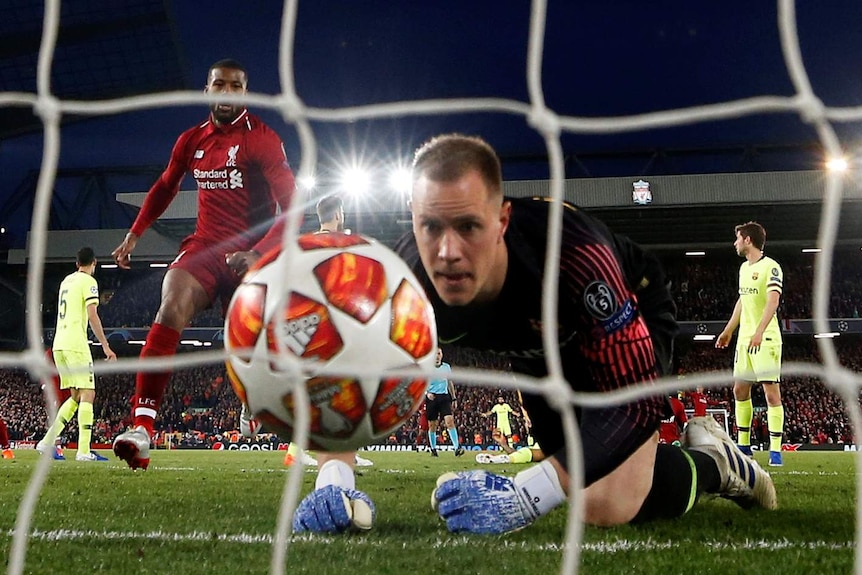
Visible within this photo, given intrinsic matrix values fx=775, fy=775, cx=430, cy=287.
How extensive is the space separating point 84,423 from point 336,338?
6.36 metres

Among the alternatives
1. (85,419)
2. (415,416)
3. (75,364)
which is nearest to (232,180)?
(75,364)

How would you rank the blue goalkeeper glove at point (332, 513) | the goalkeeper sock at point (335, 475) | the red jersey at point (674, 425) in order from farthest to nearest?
the red jersey at point (674, 425) < the goalkeeper sock at point (335, 475) < the blue goalkeeper glove at point (332, 513)

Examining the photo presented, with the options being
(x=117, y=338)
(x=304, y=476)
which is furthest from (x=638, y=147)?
(x=304, y=476)

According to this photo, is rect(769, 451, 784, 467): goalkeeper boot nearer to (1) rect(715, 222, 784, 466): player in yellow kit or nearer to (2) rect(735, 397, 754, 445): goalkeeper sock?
(1) rect(715, 222, 784, 466): player in yellow kit

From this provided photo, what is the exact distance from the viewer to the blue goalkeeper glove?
2488 millimetres

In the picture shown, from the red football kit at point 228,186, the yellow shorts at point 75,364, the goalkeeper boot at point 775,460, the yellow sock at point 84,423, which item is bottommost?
the goalkeeper boot at point 775,460

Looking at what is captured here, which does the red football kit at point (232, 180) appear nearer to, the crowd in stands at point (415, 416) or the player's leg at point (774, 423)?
the player's leg at point (774, 423)

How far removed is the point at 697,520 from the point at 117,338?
2190cm

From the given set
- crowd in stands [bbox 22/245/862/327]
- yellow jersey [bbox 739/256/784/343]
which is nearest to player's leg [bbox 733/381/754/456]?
yellow jersey [bbox 739/256/784/343]

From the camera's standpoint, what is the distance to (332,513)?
2.49 metres

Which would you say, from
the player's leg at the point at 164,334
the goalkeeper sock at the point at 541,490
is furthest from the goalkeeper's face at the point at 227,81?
the goalkeeper sock at the point at 541,490

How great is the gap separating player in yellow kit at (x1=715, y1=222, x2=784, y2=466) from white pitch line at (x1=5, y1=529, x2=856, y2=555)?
376cm

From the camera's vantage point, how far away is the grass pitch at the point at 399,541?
202cm

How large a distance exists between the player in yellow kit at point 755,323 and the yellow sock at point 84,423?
18.3ft
